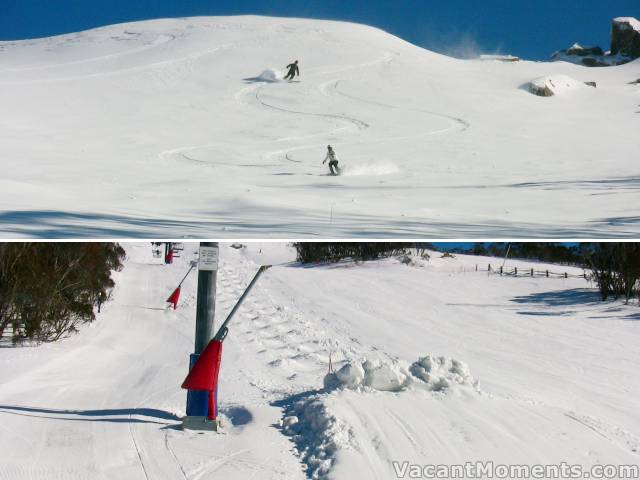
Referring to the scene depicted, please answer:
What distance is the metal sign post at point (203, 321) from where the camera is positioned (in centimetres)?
689

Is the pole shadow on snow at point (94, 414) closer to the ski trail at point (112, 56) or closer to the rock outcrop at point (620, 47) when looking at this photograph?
the ski trail at point (112, 56)

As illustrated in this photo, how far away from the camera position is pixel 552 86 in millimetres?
25109

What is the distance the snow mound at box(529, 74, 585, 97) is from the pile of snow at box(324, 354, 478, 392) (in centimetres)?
1835

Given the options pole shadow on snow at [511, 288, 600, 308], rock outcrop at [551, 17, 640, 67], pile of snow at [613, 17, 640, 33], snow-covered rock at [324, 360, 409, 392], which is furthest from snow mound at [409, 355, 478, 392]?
pile of snow at [613, 17, 640, 33]

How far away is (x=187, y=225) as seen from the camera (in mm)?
6473

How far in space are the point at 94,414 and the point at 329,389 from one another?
2.36 meters

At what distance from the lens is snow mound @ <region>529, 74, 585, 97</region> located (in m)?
24.6

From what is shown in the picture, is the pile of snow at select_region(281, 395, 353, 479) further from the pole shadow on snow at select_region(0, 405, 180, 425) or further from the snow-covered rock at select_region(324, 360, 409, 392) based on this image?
the pole shadow on snow at select_region(0, 405, 180, 425)

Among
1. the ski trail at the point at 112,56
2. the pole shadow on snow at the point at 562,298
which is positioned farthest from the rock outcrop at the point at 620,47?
the pole shadow on snow at the point at 562,298

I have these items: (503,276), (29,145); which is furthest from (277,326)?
(503,276)

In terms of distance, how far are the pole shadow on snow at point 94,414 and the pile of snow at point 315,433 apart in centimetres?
120

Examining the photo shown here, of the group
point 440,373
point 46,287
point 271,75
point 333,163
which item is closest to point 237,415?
point 440,373

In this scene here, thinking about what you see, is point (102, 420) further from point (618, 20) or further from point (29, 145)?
point (618, 20)

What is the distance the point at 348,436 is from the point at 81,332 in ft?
22.5
